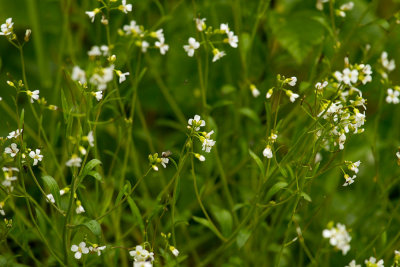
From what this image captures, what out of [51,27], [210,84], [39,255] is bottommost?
[39,255]

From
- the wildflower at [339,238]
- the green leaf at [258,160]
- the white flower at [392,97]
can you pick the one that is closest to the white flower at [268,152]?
the green leaf at [258,160]

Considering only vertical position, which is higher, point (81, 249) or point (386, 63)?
point (386, 63)

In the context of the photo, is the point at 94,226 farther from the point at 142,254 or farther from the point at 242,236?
the point at 242,236

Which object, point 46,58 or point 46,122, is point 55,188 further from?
point 46,58

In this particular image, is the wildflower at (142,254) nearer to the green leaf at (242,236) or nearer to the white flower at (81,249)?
the white flower at (81,249)

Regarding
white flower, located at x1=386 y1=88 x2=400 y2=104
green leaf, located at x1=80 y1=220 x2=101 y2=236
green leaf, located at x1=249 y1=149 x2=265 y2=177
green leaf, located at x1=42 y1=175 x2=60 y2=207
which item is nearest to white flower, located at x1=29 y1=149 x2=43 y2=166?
green leaf, located at x1=42 y1=175 x2=60 y2=207

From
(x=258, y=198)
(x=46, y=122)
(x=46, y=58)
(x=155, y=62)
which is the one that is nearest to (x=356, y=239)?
(x=258, y=198)

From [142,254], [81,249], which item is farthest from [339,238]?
[81,249]

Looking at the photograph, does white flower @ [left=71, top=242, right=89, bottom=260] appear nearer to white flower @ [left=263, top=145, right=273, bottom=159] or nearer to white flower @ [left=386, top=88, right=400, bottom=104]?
white flower @ [left=263, top=145, right=273, bottom=159]

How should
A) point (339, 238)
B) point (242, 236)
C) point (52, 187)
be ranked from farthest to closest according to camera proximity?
point (242, 236), point (52, 187), point (339, 238)

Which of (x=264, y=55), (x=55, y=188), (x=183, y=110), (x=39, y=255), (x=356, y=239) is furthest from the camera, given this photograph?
(x=183, y=110)

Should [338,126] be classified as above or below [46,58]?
above
